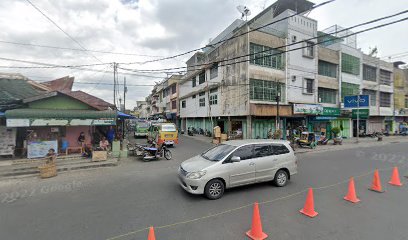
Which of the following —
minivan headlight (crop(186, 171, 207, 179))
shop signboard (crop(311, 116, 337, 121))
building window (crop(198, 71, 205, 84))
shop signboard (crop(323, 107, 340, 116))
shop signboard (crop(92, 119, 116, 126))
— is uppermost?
building window (crop(198, 71, 205, 84))

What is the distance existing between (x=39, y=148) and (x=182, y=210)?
35.1ft

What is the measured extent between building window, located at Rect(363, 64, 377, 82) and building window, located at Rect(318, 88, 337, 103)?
28.6ft

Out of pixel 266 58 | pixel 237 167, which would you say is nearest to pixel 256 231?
pixel 237 167

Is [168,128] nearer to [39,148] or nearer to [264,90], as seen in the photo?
[39,148]

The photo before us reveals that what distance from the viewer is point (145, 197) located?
5953 millimetres

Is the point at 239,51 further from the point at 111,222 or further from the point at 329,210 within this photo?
the point at 111,222

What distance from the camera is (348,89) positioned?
26719mm

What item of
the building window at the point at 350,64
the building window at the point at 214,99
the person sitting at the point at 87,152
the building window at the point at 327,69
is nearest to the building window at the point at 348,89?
the building window at the point at 350,64

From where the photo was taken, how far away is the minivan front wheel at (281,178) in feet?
22.1

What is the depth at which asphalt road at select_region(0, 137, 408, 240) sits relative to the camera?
13.1ft

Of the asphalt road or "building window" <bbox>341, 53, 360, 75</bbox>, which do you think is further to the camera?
"building window" <bbox>341, 53, 360, 75</bbox>

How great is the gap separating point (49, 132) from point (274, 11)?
26.9 m

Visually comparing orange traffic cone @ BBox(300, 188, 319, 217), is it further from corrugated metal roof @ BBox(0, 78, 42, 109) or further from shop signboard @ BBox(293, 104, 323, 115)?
shop signboard @ BBox(293, 104, 323, 115)

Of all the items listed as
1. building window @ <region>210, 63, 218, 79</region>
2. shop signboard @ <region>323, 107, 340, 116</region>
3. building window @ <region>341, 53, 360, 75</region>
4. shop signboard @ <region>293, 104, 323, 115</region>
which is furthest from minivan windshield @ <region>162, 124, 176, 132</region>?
building window @ <region>341, 53, 360, 75</region>
